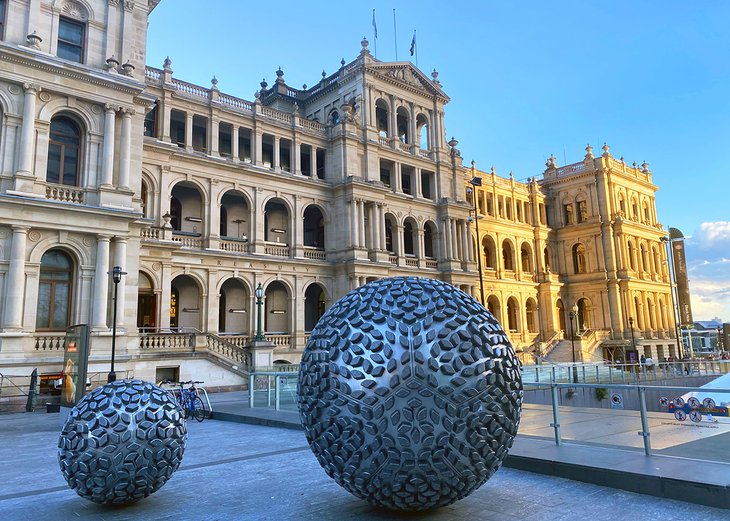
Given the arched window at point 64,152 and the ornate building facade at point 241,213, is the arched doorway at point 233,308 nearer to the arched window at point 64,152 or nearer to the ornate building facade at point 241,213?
the ornate building facade at point 241,213

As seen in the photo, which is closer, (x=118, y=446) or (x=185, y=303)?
(x=118, y=446)

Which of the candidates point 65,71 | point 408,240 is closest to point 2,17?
point 65,71

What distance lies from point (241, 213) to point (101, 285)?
14045 millimetres

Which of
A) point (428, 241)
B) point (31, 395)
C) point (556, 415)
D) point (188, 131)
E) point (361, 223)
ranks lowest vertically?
point (31, 395)

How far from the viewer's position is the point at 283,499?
19.5 ft

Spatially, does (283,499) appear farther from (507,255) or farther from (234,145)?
(507,255)

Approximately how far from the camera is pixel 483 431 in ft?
15.0

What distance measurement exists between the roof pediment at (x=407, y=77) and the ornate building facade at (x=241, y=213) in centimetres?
15

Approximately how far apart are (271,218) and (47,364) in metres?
18.6

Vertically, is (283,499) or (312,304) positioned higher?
(312,304)

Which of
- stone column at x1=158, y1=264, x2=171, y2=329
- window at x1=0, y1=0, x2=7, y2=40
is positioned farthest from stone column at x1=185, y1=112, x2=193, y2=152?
window at x1=0, y1=0, x2=7, y2=40

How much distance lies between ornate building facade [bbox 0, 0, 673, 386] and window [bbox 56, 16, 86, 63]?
0.06m

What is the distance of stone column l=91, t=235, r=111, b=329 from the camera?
21.1 m

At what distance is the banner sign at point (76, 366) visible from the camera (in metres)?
14.8
